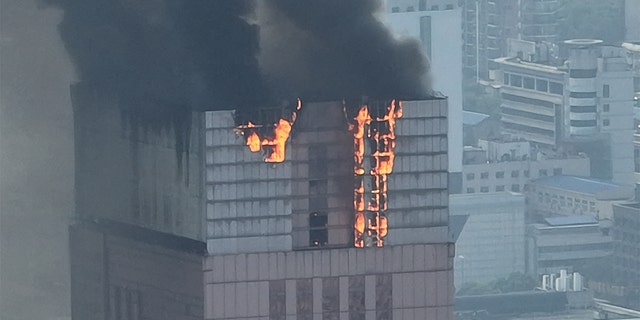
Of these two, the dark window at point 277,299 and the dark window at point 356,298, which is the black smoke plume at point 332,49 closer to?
the dark window at point 356,298

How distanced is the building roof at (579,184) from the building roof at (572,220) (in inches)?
170

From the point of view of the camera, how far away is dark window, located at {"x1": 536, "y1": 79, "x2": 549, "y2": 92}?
195 m

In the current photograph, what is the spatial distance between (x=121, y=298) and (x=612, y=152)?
4689 inches

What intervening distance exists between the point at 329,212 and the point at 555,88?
126961mm

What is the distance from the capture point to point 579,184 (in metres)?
175

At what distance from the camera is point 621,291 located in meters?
158

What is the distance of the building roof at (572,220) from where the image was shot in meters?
164

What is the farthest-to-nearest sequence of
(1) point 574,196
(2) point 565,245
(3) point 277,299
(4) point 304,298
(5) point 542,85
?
(5) point 542,85, (1) point 574,196, (2) point 565,245, (4) point 304,298, (3) point 277,299

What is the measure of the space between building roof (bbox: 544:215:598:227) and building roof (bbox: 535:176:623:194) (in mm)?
4322

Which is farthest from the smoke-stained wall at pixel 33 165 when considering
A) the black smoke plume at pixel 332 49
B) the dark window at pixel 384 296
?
the dark window at pixel 384 296

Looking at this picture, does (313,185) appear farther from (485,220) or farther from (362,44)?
(485,220)

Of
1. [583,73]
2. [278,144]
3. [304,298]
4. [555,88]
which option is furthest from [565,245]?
[278,144]

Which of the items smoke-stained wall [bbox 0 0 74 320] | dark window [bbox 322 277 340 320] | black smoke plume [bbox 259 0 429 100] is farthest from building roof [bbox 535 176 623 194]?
dark window [bbox 322 277 340 320]

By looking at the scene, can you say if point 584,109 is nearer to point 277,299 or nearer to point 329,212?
point 329,212
